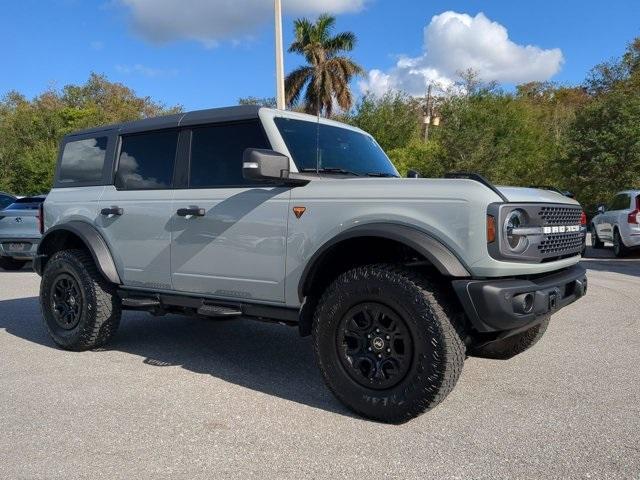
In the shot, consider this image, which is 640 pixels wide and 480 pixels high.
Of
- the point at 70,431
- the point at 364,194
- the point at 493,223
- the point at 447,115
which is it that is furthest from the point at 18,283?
the point at 447,115

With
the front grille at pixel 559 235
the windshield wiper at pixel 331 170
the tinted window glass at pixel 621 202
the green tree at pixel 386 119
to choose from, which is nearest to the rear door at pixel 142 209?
the windshield wiper at pixel 331 170

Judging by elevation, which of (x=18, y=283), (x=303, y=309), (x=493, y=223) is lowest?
(x=18, y=283)

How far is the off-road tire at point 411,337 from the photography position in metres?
3.29

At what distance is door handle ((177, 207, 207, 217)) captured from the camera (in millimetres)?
4344

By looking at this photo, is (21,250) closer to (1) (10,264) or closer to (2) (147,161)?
(1) (10,264)

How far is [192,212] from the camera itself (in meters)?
4.38

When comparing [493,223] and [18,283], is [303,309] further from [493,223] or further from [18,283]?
[18,283]

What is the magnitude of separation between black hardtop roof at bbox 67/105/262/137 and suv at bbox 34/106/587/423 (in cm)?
2

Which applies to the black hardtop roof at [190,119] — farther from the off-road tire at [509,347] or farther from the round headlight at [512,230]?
the off-road tire at [509,347]

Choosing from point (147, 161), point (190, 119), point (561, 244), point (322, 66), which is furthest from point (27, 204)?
point (322, 66)

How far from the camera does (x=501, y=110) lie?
31625 mm

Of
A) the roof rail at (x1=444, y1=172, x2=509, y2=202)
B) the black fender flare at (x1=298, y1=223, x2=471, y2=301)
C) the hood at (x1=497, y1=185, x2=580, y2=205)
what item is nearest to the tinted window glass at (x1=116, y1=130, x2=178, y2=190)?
the black fender flare at (x1=298, y1=223, x2=471, y2=301)

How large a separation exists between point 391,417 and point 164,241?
2.27 meters

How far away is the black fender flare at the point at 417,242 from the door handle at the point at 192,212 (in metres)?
1.13
